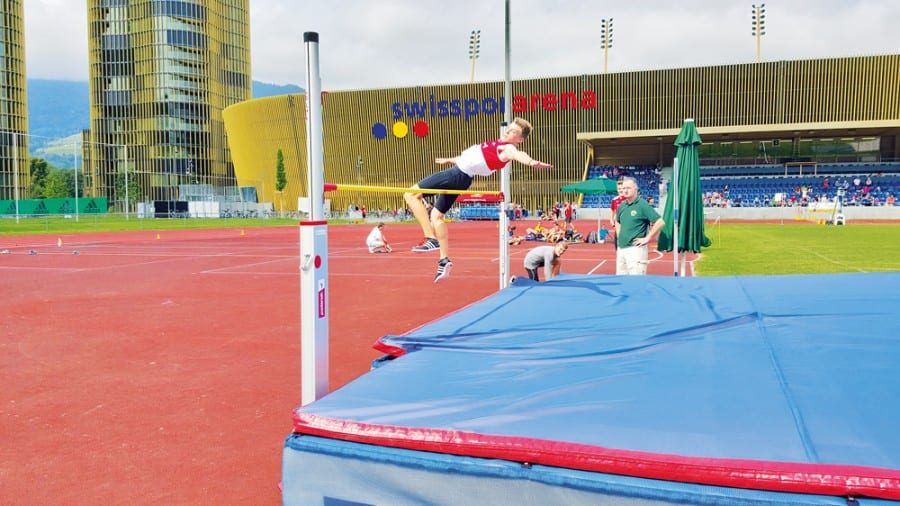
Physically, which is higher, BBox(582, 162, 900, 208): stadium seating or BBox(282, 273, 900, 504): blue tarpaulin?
BBox(582, 162, 900, 208): stadium seating

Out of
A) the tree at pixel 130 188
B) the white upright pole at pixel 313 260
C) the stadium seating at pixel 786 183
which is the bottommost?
the white upright pole at pixel 313 260

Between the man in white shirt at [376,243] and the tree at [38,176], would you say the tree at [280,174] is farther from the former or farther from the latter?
the tree at [38,176]

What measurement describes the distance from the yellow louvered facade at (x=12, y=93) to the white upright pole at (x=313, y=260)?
91.1 m

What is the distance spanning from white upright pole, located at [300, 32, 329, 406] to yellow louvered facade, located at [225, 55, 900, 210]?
1669 inches

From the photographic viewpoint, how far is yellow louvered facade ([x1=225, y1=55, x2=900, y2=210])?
46.6 m

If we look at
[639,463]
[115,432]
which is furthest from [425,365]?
[115,432]

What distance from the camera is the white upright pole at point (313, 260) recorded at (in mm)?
3275

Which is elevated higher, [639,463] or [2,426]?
[639,463]

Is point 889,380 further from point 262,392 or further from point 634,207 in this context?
point 634,207

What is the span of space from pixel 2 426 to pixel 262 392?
1616mm

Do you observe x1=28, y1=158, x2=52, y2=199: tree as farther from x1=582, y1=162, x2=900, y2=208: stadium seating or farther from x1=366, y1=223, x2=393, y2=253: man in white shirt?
x1=366, y1=223, x2=393, y2=253: man in white shirt

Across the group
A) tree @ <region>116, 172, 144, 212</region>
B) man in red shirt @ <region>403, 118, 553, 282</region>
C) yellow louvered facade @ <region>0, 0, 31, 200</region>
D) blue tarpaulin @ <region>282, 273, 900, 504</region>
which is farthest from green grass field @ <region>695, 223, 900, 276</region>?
yellow louvered facade @ <region>0, 0, 31, 200</region>

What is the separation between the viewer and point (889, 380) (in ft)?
9.43

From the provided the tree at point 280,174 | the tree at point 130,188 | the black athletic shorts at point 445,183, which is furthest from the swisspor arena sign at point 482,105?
the black athletic shorts at point 445,183
